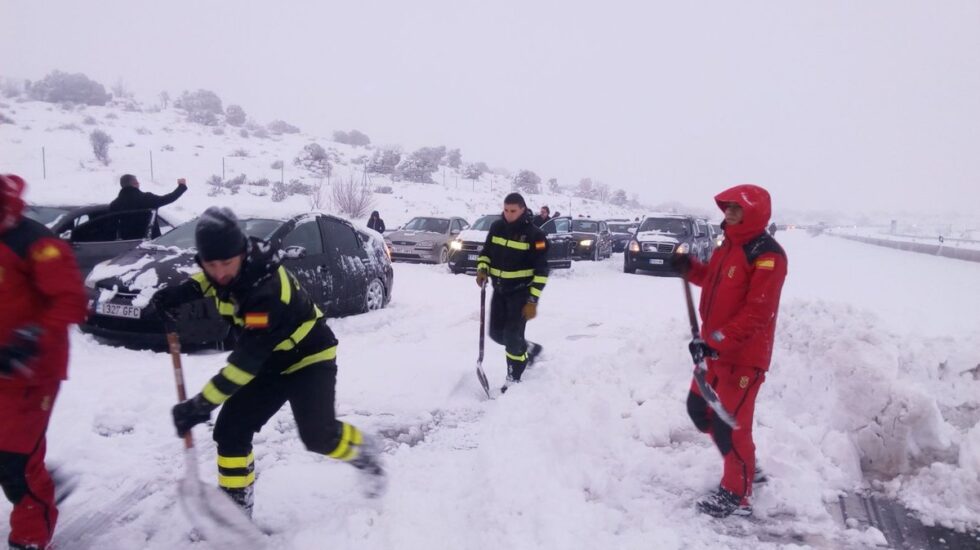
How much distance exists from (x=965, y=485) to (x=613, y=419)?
219 cm

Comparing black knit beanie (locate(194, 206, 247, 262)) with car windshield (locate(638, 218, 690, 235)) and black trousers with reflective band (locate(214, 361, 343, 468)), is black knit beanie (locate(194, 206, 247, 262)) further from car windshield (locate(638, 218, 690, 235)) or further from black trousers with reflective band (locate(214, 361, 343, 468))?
car windshield (locate(638, 218, 690, 235))

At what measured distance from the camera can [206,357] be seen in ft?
20.6

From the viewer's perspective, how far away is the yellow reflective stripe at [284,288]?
285cm

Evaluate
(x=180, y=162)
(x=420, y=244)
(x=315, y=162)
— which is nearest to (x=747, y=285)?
(x=420, y=244)

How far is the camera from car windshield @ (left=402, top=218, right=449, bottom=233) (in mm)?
18656

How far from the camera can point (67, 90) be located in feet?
169

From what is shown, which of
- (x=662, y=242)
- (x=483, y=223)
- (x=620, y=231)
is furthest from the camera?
(x=620, y=231)

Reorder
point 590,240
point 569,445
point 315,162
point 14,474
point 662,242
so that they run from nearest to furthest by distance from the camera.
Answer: point 14,474 → point 569,445 → point 662,242 → point 590,240 → point 315,162

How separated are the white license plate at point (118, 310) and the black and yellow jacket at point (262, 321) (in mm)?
3613

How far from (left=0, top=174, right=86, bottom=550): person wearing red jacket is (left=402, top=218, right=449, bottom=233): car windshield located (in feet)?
52.0

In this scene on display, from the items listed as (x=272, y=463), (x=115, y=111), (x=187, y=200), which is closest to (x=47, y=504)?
(x=272, y=463)

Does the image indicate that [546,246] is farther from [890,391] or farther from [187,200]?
[187,200]

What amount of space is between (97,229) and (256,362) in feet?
21.9

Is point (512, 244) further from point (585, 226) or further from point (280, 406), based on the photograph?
point (585, 226)
